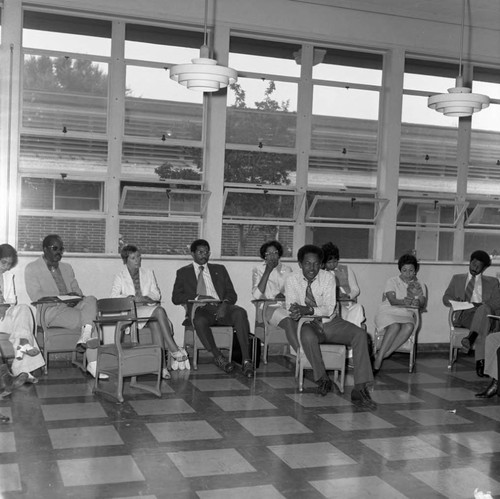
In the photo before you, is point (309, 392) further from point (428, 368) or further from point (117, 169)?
point (117, 169)

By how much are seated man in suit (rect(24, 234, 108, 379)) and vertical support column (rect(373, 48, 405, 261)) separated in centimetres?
375

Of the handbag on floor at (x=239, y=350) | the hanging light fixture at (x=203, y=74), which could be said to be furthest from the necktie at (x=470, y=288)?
the hanging light fixture at (x=203, y=74)

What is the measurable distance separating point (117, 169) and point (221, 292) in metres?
1.77

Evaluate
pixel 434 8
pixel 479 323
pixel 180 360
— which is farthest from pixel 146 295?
pixel 434 8

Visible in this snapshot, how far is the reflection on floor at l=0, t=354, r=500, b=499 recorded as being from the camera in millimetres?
4164

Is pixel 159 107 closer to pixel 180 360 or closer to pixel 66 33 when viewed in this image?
pixel 66 33

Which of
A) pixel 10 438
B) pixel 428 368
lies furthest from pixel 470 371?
pixel 10 438

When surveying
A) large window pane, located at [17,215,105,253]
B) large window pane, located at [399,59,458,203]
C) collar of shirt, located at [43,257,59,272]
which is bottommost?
collar of shirt, located at [43,257,59,272]

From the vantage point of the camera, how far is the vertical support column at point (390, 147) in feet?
29.6

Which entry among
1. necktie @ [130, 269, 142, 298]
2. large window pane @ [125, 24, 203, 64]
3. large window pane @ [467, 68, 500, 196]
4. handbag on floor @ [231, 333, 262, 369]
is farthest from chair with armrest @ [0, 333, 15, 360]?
large window pane @ [467, 68, 500, 196]

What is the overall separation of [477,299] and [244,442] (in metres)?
4.10

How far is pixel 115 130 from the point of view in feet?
26.1

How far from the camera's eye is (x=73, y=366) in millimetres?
7277

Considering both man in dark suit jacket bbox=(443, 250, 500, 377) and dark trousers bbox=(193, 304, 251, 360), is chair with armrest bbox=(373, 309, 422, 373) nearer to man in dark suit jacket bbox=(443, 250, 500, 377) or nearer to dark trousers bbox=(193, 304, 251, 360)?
man in dark suit jacket bbox=(443, 250, 500, 377)
